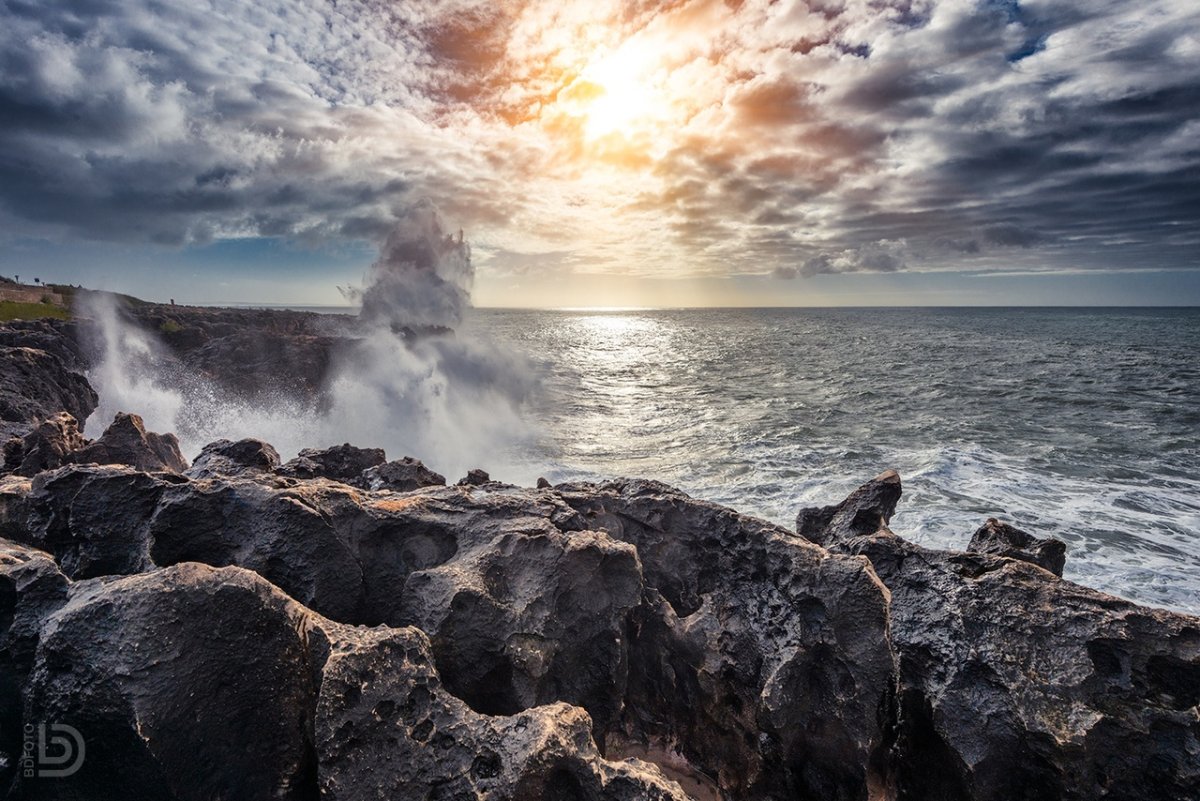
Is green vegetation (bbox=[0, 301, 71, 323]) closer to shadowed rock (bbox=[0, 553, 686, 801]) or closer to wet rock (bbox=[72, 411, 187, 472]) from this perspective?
wet rock (bbox=[72, 411, 187, 472])

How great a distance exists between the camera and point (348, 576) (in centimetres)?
566

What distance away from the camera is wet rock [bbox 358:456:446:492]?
956 centimetres

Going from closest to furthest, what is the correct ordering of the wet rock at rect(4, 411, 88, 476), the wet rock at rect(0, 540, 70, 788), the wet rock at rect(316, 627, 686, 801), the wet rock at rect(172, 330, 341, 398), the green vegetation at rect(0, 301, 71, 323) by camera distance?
the wet rock at rect(316, 627, 686, 801) < the wet rock at rect(0, 540, 70, 788) < the wet rock at rect(4, 411, 88, 476) < the wet rock at rect(172, 330, 341, 398) < the green vegetation at rect(0, 301, 71, 323)

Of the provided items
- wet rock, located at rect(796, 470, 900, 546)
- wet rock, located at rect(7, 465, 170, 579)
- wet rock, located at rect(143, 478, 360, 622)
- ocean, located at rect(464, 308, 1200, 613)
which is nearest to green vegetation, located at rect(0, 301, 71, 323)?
ocean, located at rect(464, 308, 1200, 613)

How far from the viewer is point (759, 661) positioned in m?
6.10

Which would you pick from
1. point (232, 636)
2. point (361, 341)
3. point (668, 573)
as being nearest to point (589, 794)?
point (232, 636)

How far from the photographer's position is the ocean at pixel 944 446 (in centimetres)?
1523

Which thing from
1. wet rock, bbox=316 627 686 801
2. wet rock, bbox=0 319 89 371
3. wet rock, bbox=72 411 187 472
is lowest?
wet rock, bbox=316 627 686 801

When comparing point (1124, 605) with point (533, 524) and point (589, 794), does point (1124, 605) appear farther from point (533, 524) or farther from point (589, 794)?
point (533, 524)

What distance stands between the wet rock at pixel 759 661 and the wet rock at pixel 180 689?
3.61m

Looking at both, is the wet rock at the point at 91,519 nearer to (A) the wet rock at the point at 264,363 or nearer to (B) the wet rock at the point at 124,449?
(B) the wet rock at the point at 124,449

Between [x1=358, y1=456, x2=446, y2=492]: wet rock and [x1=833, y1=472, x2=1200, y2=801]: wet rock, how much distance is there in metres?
7.30

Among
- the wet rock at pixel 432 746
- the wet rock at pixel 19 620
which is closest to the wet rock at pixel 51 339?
Result: the wet rock at pixel 19 620

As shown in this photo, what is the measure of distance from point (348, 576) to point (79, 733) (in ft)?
7.59
